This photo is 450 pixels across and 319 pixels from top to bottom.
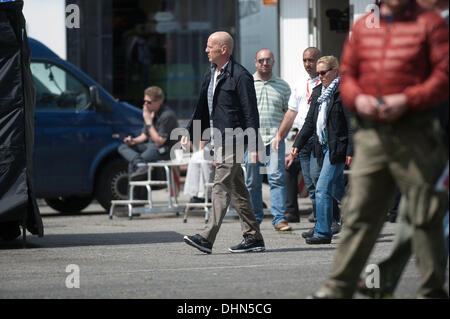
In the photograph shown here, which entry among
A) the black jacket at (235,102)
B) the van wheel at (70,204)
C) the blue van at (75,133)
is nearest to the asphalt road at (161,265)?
the black jacket at (235,102)

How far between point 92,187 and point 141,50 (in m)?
5.14

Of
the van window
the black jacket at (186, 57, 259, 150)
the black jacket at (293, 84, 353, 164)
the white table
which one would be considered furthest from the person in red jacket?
the van window

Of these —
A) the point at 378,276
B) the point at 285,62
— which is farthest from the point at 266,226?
the point at 378,276

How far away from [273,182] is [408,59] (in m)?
6.56

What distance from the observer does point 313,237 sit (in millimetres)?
10297

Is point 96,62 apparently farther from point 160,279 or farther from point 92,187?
point 160,279

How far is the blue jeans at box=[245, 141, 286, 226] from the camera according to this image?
1206cm

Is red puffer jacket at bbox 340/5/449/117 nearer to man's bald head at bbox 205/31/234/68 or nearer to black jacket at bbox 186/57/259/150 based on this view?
black jacket at bbox 186/57/259/150

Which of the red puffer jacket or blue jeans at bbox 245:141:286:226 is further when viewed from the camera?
blue jeans at bbox 245:141:286:226

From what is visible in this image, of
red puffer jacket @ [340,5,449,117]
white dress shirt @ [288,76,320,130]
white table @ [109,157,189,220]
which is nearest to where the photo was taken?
red puffer jacket @ [340,5,449,117]

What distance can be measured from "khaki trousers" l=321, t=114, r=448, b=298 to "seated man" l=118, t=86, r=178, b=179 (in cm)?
905

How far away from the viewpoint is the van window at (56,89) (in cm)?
1463

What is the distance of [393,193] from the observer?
5848 millimetres

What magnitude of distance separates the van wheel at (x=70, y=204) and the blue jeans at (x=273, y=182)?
170 inches
